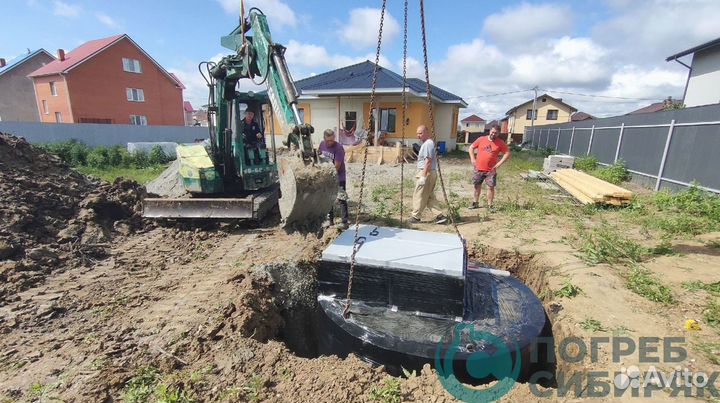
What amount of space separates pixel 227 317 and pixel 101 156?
14.1 meters

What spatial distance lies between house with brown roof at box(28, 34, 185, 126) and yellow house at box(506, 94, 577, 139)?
38.4 m

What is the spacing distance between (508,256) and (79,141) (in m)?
18.6

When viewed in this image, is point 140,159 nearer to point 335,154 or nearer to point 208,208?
point 208,208

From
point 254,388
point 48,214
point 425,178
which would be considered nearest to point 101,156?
point 48,214

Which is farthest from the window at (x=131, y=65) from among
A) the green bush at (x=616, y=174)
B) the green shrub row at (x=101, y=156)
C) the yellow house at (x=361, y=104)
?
the green bush at (x=616, y=174)

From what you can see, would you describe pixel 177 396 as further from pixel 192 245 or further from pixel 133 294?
pixel 192 245

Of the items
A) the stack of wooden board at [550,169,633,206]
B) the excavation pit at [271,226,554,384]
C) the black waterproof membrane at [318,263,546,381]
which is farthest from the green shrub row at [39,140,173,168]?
the stack of wooden board at [550,169,633,206]

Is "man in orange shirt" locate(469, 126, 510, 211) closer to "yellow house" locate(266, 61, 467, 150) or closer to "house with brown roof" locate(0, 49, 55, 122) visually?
"yellow house" locate(266, 61, 467, 150)

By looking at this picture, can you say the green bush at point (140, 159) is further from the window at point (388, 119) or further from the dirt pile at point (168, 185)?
the window at point (388, 119)

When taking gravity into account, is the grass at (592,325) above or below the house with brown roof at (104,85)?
below

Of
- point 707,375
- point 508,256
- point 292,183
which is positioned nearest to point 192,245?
point 292,183

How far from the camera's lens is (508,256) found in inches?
192

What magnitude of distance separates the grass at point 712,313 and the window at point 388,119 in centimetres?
1488

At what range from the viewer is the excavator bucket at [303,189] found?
3.94 metres
